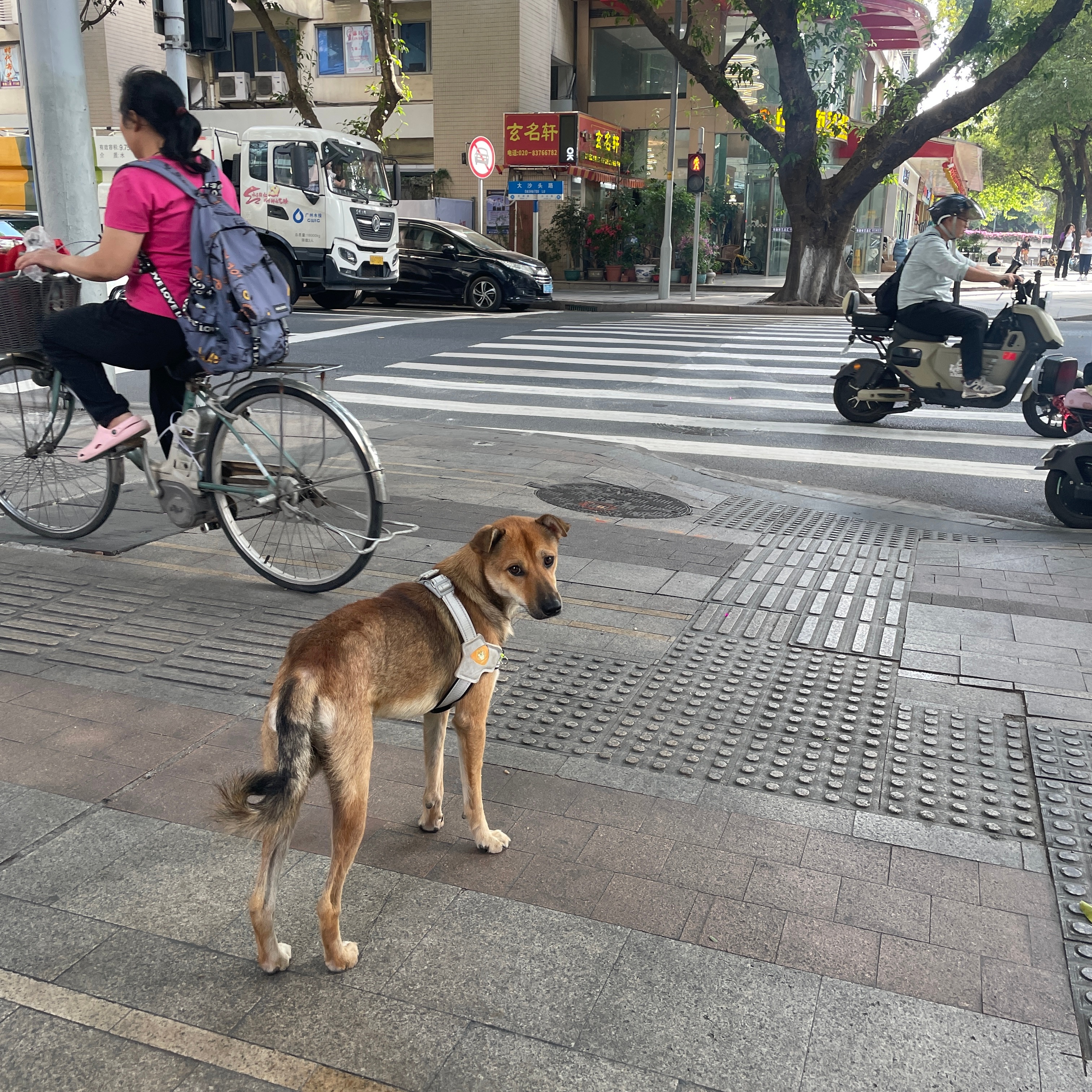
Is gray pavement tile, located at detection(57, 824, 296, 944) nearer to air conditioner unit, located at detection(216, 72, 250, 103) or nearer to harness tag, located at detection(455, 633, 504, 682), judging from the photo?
harness tag, located at detection(455, 633, 504, 682)

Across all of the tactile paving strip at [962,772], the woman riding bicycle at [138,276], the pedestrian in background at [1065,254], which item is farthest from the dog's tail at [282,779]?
the pedestrian in background at [1065,254]

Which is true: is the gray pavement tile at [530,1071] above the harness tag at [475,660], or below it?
below

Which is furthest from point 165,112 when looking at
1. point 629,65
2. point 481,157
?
point 629,65

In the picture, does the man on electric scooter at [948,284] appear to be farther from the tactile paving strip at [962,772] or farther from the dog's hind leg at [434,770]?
the dog's hind leg at [434,770]

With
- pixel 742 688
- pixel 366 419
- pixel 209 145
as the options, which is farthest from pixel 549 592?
pixel 209 145

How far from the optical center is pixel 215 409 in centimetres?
489

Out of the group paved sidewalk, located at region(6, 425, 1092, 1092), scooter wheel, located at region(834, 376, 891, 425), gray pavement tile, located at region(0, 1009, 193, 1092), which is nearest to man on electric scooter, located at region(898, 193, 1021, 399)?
scooter wheel, located at region(834, 376, 891, 425)

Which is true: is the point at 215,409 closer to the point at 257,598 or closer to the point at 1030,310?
the point at 257,598

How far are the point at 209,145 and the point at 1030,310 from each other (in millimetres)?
16164

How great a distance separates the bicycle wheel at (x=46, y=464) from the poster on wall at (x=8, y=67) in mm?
35207

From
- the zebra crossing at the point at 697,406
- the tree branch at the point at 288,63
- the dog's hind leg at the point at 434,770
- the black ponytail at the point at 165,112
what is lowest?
the zebra crossing at the point at 697,406

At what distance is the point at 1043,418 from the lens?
32.1 ft

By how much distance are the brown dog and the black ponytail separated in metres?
2.48

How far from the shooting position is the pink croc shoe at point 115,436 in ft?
16.3
